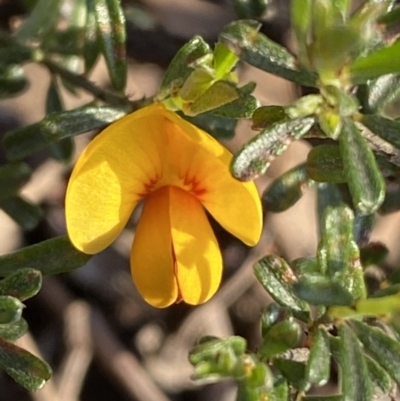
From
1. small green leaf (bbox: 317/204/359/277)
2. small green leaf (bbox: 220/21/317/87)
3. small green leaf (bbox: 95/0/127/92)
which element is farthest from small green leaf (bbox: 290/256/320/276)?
small green leaf (bbox: 95/0/127/92)

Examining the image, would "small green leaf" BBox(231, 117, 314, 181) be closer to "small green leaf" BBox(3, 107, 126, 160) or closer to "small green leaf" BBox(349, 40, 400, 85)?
"small green leaf" BBox(349, 40, 400, 85)

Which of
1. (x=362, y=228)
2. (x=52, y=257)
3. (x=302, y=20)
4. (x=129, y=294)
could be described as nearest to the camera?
(x=302, y=20)

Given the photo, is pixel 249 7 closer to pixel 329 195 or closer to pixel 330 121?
pixel 329 195

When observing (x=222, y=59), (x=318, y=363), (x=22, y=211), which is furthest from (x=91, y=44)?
(x=318, y=363)

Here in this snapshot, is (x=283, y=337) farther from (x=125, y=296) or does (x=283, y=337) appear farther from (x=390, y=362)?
(x=125, y=296)

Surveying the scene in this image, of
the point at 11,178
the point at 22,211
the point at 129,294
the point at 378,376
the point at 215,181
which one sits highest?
the point at 215,181

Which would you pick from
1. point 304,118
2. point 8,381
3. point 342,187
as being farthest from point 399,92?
point 8,381

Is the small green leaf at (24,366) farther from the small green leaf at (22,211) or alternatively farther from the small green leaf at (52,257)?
the small green leaf at (22,211)
